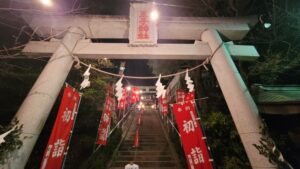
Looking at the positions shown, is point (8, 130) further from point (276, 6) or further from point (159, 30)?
point (276, 6)

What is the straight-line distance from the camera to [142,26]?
6.09 metres

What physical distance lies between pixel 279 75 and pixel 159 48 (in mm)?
6579

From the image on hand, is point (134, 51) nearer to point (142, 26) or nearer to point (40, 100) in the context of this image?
point (142, 26)

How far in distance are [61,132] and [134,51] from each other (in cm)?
307

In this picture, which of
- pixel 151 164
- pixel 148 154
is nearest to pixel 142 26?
pixel 151 164

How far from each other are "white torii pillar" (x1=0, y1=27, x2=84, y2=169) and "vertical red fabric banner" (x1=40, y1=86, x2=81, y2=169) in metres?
0.29

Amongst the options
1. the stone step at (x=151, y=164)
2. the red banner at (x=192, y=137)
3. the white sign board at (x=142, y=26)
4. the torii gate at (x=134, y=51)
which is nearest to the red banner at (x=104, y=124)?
the stone step at (x=151, y=164)

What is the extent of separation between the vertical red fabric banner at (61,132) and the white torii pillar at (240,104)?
432 centimetres

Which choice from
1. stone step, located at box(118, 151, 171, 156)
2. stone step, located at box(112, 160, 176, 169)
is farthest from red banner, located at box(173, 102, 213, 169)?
stone step, located at box(118, 151, 171, 156)

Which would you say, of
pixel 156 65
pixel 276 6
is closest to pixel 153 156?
pixel 156 65

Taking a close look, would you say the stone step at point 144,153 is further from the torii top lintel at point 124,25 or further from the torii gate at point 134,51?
the torii top lintel at point 124,25

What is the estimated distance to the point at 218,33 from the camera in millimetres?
6453

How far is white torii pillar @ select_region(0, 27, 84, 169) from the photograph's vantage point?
425 cm

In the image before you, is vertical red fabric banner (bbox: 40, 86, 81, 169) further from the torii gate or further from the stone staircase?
the stone staircase
